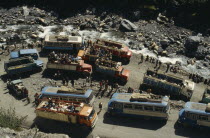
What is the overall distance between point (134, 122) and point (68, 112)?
28.4 feet

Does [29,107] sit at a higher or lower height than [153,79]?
lower

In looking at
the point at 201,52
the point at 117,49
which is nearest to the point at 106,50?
the point at 117,49

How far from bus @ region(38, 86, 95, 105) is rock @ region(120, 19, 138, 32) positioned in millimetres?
26715

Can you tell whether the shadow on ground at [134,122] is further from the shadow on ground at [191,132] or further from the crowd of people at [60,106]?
the crowd of people at [60,106]

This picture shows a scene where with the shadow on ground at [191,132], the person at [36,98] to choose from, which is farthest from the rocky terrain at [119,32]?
the shadow on ground at [191,132]

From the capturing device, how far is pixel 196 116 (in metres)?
33.8

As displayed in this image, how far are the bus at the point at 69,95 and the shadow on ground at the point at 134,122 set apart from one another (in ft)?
11.1

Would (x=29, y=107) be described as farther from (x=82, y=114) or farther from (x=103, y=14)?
(x=103, y=14)

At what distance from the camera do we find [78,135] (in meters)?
34.1

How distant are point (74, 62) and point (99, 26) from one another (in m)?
19.7

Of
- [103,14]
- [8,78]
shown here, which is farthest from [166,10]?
[8,78]

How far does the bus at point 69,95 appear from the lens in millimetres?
36500

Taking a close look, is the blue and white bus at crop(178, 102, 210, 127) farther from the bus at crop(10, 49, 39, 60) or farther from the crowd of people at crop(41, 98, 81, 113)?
the bus at crop(10, 49, 39, 60)

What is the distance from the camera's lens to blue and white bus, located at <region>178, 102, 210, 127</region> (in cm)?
3347
